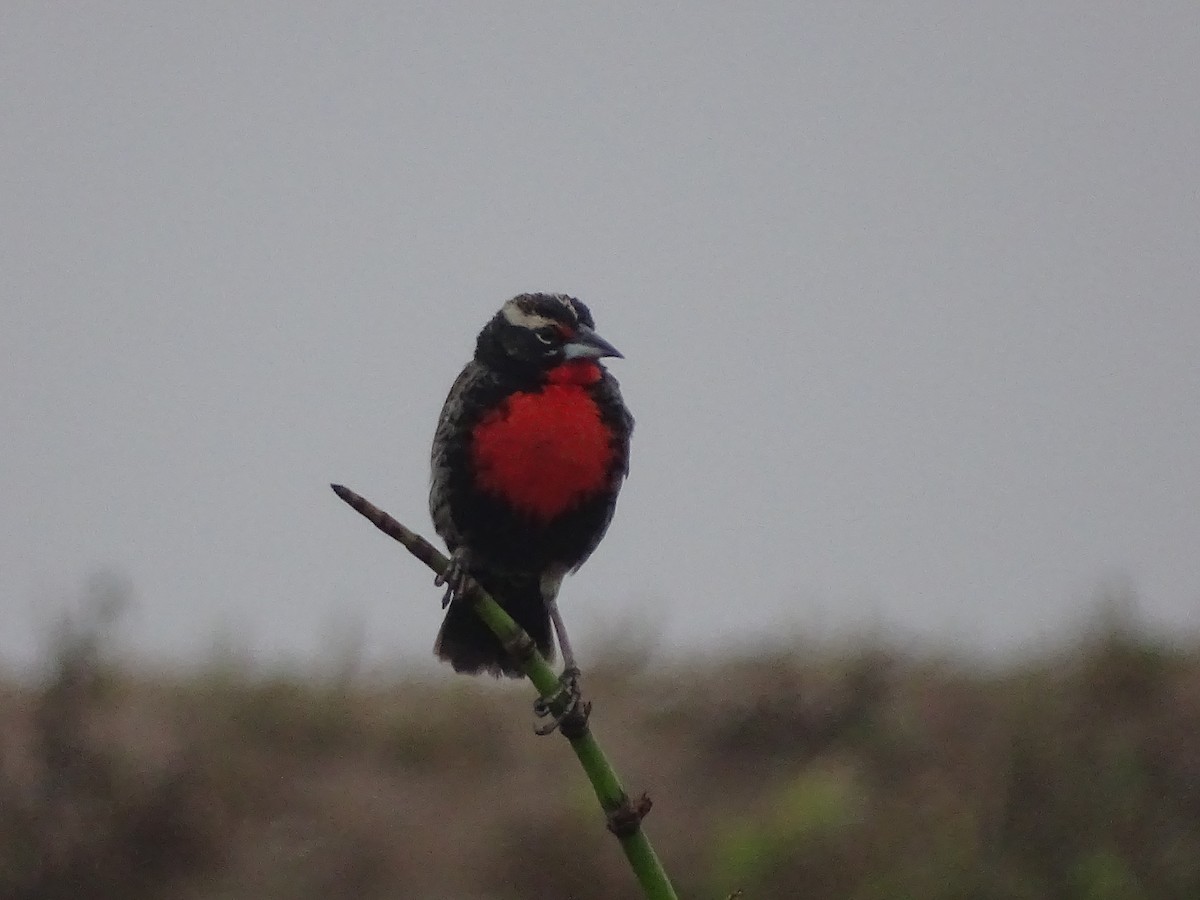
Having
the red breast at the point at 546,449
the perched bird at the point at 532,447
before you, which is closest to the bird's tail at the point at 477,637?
the perched bird at the point at 532,447

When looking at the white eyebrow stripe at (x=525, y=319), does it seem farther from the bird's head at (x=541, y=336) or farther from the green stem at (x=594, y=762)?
the green stem at (x=594, y=762)

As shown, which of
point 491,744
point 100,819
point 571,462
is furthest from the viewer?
point 491,744

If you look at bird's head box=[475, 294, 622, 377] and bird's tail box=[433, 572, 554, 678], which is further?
bird's tail box=[433, 572, 554, 678]

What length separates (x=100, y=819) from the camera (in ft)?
26.0

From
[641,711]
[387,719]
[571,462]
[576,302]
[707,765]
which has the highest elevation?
[387,719]

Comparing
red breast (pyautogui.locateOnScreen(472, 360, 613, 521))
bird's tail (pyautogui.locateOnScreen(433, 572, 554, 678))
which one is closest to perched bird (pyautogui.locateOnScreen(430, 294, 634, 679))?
red breast (pyautogui.locateOnScreen(472, 360, 613, 521))

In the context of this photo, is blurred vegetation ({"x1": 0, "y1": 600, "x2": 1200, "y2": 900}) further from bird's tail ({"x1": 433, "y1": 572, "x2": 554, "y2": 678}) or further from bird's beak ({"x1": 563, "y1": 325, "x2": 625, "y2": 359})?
bird's beak ({"x1": 563, "y1": 325, "x2": 625, "y2": 359})

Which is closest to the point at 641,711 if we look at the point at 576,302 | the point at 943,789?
the point at 943,789

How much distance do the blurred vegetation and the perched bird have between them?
135 inches

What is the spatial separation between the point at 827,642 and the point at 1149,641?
1942 millimetres

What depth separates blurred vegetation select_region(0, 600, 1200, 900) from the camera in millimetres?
7609

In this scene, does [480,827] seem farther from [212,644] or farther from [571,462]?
[571,462]

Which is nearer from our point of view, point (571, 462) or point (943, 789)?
point (571, 462)

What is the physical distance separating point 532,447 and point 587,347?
0.97 feet
